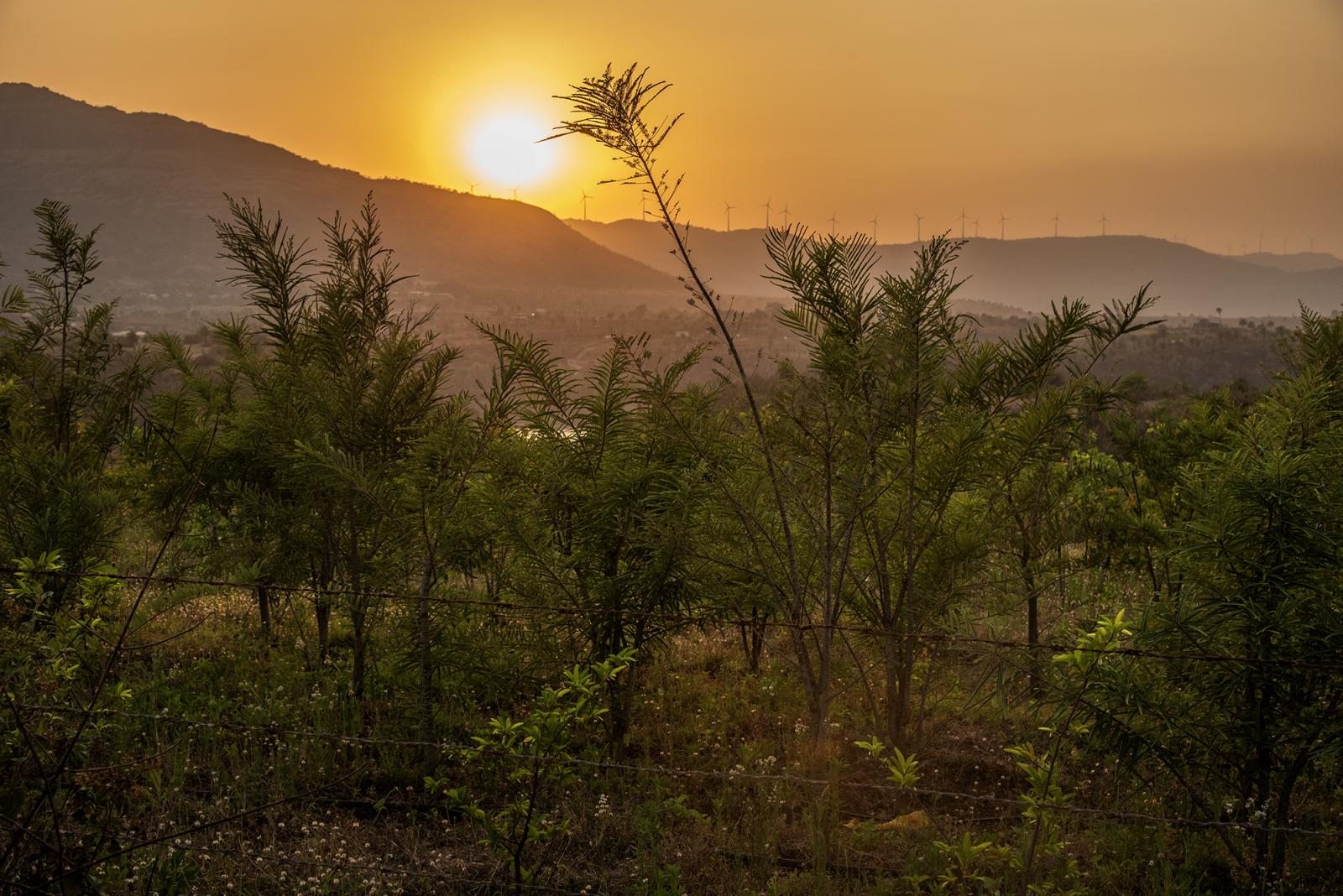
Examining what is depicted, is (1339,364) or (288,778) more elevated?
(1339,364)

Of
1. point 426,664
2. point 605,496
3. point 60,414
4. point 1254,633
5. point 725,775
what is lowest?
point 426,664

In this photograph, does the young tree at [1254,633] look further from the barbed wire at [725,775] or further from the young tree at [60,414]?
the young tree at [60,414]

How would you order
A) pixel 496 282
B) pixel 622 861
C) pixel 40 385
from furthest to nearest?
1. pixel 496 282
2. pixel 40 385
3. pixel 622 861

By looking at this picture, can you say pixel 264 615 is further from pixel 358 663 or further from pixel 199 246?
pixel 199 246

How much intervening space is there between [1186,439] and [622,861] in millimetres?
6438

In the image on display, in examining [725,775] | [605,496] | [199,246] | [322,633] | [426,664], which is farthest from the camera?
[199,246]

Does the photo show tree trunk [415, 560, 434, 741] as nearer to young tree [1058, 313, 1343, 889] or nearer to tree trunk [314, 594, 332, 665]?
tree trunk [314, 594, 332, 665]

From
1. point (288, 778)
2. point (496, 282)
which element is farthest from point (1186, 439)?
point (496, 282)

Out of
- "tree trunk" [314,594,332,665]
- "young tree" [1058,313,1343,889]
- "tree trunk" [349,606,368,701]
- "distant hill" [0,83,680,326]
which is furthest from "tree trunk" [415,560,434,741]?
"distant hill" [0,83,680,326]

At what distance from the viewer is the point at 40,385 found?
705 centimetres

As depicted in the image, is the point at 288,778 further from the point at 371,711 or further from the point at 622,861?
the point at 622,861

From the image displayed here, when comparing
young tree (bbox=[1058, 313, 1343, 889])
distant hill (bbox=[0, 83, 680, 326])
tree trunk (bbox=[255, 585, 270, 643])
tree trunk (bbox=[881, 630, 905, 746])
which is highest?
distant hill (bbox=[0, 83, 680, 326])

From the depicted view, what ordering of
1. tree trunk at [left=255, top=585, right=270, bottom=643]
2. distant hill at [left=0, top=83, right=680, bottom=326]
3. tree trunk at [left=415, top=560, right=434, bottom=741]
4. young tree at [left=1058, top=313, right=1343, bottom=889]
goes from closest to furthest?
young tree at [left=1058, top=313, right=1343, bottom=889], tree trunk at [left=415, top=560, right=434, bottom=741], tree trunk at [left=255, top=585, right=270, bottom=643], distant hill at [left=0, top=83, right=680, bottom=326]

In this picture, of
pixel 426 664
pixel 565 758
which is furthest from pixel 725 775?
pixel 426 664
